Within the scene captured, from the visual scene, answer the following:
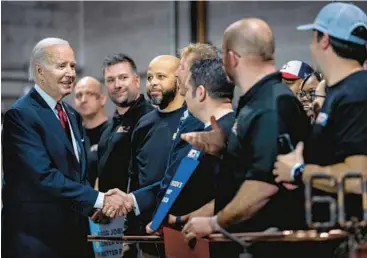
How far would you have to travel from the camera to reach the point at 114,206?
4027 millimetres

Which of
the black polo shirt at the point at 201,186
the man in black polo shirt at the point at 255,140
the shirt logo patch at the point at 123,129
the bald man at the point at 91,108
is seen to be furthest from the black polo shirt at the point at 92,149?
the man in black polo shirt at the point at 255,140

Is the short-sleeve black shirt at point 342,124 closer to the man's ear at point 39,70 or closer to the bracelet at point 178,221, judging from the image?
the bracelet at point 178,221

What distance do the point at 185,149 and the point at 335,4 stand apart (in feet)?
2.93

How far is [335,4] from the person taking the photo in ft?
9.93

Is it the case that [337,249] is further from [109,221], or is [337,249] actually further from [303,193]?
[109,221]

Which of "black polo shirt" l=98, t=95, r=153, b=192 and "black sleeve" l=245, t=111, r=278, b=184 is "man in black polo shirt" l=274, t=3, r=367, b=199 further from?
"black polo shirt" l=98, t=95, r=153, b=192

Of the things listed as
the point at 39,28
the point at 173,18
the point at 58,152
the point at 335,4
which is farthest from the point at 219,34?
the point at 335,4

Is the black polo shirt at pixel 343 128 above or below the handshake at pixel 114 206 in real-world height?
above

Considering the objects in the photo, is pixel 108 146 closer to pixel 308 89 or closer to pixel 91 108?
pixel 91 108

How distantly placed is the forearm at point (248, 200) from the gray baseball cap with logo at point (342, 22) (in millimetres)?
515

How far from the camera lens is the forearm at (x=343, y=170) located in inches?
110

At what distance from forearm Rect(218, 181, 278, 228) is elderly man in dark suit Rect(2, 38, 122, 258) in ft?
3.46

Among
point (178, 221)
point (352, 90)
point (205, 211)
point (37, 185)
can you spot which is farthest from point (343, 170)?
point (37, 185)

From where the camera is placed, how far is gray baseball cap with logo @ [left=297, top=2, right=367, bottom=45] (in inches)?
116
